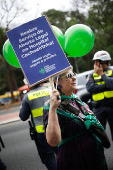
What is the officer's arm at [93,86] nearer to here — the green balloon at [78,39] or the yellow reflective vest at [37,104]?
the yellow reflective vest at [37,104]

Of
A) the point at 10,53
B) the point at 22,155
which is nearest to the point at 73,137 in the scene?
the point at 10,53

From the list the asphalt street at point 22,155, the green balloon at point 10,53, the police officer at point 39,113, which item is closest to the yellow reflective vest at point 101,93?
the police officer at point 39,113

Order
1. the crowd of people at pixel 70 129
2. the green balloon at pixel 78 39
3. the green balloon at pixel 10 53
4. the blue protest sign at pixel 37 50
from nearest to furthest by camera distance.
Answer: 1. the crowd of people at pixel 70 129
2. the blue protest sign at pixel 37 50
3. the green balloon at pixel 78 39
4. the green balloon at pixel 10 53

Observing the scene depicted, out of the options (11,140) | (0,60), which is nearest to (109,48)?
(0,60)

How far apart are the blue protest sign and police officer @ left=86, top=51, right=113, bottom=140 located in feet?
5.32

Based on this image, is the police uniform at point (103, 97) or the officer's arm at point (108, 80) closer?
the officer's arm at point (108, 80)

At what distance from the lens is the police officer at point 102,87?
3.12 meters

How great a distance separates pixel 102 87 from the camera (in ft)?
10.5

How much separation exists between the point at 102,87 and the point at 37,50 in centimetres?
188

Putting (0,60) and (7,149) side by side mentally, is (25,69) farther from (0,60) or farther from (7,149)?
(0,60)

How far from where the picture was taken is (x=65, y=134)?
5.36ft

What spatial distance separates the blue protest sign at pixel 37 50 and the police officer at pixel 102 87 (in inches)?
63.8

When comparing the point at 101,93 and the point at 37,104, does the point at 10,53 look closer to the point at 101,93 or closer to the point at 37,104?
the point at 37,104

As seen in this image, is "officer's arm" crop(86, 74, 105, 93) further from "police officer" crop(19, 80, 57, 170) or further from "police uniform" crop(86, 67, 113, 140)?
"police officer" crop(19, 80, 57, 170)
